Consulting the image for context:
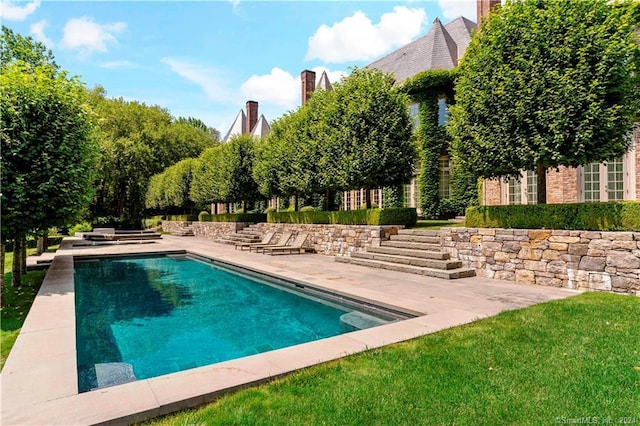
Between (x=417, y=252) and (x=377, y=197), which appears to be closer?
(x=417, y=252)

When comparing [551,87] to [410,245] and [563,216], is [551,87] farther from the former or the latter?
[410,245]

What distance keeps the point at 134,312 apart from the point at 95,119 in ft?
14.0

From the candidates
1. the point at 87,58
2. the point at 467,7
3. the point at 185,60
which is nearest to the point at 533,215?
the point at 185,60

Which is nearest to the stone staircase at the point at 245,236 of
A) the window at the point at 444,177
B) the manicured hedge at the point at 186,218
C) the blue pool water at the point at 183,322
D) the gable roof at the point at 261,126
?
the blue pool water at the point at 183,322

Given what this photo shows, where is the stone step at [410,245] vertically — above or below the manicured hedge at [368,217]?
below

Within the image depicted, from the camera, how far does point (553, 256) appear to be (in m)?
7.50

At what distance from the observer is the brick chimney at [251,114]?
38812 millimetres

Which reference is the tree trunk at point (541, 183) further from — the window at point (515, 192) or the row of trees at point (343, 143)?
the window at point (515, 192)

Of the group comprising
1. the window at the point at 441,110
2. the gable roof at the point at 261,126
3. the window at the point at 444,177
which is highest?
the gable roof at the point at 261,126

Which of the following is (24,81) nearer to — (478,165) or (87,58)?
(87,58)

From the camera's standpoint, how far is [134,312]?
23.6 feet

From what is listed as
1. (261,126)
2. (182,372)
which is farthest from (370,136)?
(261,126)

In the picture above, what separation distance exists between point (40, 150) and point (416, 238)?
30.2 ft

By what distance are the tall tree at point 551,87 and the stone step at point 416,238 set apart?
2476 millimetres
